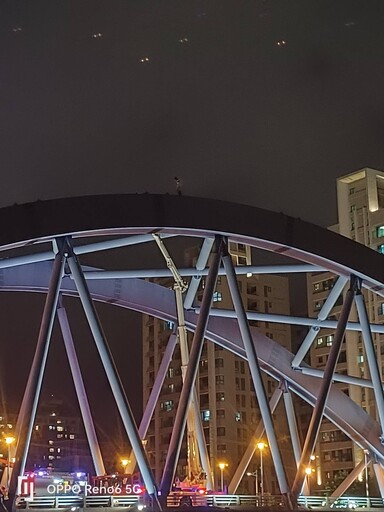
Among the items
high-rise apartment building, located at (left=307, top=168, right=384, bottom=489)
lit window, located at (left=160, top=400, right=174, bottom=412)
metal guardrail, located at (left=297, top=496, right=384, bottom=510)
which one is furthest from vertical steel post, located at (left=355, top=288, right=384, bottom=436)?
lit window, located at (left=160, top=400, right=174, bottom=412)

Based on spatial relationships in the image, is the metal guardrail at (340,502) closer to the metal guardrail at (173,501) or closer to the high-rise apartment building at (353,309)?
the metal guardrail at (173,501)

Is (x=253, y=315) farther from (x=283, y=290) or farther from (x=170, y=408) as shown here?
(x=283, y=290)

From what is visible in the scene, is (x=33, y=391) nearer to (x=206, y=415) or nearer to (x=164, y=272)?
(x=164, y=272)

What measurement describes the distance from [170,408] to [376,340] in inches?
1475

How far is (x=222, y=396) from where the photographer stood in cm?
12512

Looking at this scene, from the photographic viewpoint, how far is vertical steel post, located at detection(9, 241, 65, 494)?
27156 millimetres

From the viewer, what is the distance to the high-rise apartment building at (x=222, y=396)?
12194cm

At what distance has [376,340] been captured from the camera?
107m

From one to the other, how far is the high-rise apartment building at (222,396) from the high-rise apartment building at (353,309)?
891 centimetres

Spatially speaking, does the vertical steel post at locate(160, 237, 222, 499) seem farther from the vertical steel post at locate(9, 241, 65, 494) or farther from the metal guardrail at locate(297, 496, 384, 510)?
the metal guardrail at locate(297, 496, 384, 510)

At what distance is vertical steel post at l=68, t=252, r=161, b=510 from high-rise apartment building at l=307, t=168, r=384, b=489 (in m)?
81.1

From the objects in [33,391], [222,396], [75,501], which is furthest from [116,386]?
[222,396]

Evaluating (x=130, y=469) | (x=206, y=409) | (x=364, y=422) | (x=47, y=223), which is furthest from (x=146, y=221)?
(x=206, y=409)

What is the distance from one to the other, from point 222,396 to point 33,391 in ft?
323
